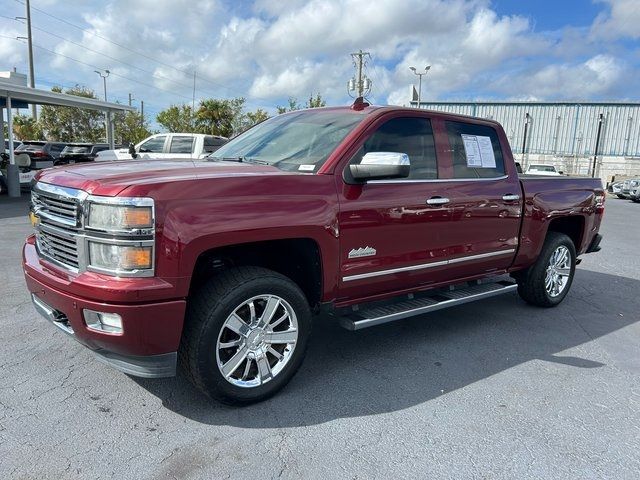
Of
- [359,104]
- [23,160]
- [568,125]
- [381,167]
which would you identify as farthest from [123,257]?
[568,125]

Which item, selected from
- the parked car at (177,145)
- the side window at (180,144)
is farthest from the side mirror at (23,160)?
the side window at (180,144)

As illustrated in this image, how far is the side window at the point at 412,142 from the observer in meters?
3.98

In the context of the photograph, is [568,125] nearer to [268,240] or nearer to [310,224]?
[310,224]

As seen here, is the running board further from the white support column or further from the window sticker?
the white support column

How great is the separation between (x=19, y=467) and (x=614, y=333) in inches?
201

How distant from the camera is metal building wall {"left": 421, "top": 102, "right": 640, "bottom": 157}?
47.9 m

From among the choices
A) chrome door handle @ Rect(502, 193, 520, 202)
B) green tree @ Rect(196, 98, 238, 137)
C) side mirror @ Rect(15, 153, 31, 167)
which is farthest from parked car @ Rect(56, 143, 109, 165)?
chrome door handle @ Rect(502, 193, 520, 202)

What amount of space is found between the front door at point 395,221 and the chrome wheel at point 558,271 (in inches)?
75.2

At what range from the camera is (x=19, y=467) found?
2.63 m

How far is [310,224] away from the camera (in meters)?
3.34

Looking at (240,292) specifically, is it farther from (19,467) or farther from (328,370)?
(19,467)

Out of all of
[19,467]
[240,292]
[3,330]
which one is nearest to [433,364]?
[240,292]

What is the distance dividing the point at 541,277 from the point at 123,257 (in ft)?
14.6

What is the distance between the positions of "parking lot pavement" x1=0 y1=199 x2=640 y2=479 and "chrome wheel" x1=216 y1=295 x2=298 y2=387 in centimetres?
23
